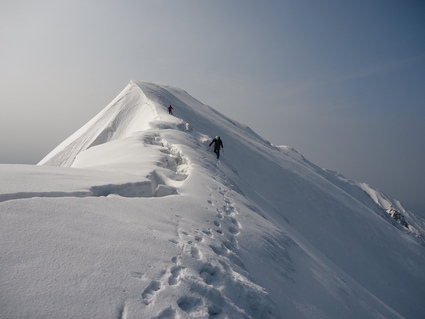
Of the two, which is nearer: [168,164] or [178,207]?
[178,207]

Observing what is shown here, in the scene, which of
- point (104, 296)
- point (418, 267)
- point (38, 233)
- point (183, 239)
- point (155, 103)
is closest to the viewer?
point (104, 296)

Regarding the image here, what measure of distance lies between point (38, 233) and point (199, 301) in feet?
8.74

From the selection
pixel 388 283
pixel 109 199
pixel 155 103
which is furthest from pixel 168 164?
pixel 388 283

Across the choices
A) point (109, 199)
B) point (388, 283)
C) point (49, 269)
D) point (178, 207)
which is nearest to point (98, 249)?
point (49, 269)

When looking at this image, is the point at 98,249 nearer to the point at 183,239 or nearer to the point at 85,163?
the point at 183,239

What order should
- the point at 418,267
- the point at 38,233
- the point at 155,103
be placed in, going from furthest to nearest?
the point at 155,103 → the point at 418,267 → the point at 38,233

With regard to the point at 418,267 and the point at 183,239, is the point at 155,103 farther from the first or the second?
the point at 418,267

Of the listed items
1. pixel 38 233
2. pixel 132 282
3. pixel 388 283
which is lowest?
pixel 388 283

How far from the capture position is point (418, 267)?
87.8 feet

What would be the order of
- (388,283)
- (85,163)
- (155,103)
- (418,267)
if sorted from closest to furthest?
(85,163)
(388,283)
(418,267)
(155,103)

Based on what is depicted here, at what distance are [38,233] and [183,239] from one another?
250cm

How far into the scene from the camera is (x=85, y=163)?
13.2m

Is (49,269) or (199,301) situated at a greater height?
(199,301)

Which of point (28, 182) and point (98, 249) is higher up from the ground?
point (98, 249)
